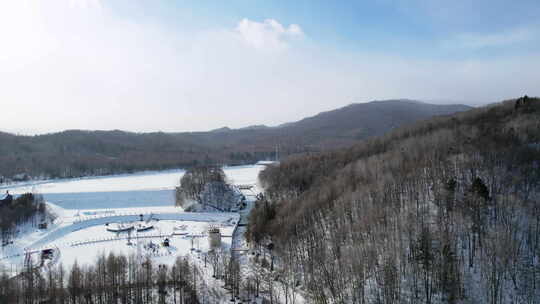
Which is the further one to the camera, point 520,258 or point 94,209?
point 94,209

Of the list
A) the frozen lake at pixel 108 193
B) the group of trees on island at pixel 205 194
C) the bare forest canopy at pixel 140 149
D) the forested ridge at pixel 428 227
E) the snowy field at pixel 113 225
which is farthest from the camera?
the bare forest canopy at pixel 140 149

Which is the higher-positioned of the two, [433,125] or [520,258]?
[433,125]

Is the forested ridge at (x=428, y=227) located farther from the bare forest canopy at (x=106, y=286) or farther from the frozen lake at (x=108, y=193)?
the frozen lake at (x=108, y=193)

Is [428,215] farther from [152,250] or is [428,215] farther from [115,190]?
[115,190]

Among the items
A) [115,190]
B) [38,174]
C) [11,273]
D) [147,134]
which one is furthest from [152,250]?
[147,134]

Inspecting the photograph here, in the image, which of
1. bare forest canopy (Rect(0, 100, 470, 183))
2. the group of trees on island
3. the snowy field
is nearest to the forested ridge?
the snowy field

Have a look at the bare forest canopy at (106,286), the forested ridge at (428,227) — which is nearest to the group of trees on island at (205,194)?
the forested ridge at (428,227)
